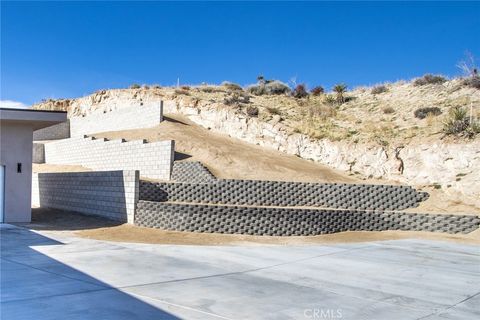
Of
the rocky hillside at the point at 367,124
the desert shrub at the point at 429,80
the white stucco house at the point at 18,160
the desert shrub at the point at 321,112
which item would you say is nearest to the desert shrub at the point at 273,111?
the rocky hillside at the point at 367,124

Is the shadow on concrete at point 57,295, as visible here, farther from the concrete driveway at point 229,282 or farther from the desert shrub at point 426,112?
the desert shrub at point 426,112

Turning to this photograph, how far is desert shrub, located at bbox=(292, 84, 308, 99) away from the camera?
39.2 metres

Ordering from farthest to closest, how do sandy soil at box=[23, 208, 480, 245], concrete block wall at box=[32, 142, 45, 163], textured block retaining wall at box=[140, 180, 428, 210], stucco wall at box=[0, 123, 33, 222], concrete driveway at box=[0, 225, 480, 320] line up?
concrete block wall at box=[32, 142, 45, 163]
textured block retaining wall at box=[140, 180, 428, 210]
stucco wall at box=[0, 123, 33, 222]
sandy soil at box=[23, 208, 480, 245]
concrete driveway at box=[0, 225, 480, 320]

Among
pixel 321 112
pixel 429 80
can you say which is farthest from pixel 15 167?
pixel 429 80

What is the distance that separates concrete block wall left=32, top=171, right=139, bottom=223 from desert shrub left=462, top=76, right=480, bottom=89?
23.2 meters

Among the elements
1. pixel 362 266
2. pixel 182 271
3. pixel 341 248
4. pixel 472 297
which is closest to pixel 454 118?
pixel 341 248

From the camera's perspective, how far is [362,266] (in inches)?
392

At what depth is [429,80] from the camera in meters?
34.3

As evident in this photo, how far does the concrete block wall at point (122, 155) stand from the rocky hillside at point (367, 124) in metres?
8.77

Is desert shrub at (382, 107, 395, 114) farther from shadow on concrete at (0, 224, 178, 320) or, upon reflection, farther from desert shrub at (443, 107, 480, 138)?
shadow on concrete at (0, 224, 178, 320)

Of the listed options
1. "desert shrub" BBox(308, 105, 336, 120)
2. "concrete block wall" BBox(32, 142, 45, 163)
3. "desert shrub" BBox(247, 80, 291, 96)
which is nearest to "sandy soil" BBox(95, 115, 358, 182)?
"desert shrub" BBox(308, 105, 336, 120)

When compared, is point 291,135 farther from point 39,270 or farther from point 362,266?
point 39,270

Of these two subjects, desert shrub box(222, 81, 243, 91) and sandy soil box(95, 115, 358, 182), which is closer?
sandy soil box(95, 115, 358, 182)

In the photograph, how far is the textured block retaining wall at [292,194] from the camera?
18.2 m
